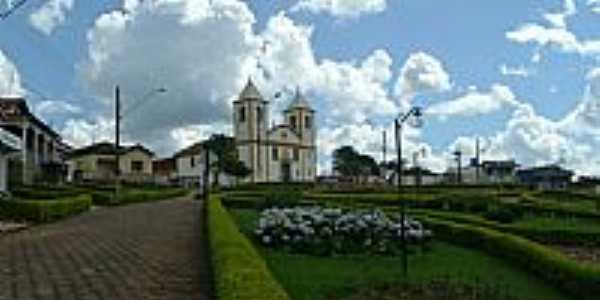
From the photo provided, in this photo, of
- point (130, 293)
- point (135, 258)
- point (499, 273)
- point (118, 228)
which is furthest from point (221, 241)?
point (118, 228)

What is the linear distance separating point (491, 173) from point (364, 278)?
10023 centimetres

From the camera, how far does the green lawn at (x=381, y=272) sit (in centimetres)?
1405

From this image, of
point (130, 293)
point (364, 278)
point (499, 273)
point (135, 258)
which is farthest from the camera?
point (135, 258)

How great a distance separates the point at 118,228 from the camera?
2678 cm

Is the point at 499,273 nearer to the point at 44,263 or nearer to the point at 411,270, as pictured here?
the point at 411,270

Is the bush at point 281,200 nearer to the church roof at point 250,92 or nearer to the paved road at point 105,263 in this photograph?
the paved road at point 105,263

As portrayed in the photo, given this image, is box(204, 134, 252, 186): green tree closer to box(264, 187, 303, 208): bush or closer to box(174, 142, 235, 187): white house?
box(174, 142, 235, 187): white house

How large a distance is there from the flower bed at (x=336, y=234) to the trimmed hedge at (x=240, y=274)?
2597 mm

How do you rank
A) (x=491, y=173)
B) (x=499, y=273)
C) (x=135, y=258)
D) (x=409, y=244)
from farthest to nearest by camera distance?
(x=491, y=173) < (x=409, y=244) < (x=135, y=258) < (x=499, y=273)

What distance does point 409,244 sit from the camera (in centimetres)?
2011

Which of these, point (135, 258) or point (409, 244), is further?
point (409, 244)

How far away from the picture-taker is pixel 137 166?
4304 inches

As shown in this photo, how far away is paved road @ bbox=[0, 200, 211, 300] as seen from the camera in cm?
1289

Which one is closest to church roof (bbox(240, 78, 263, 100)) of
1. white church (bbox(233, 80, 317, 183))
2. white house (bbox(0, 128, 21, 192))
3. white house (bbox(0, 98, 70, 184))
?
white church (bbox(233, 80, 317, 183))
